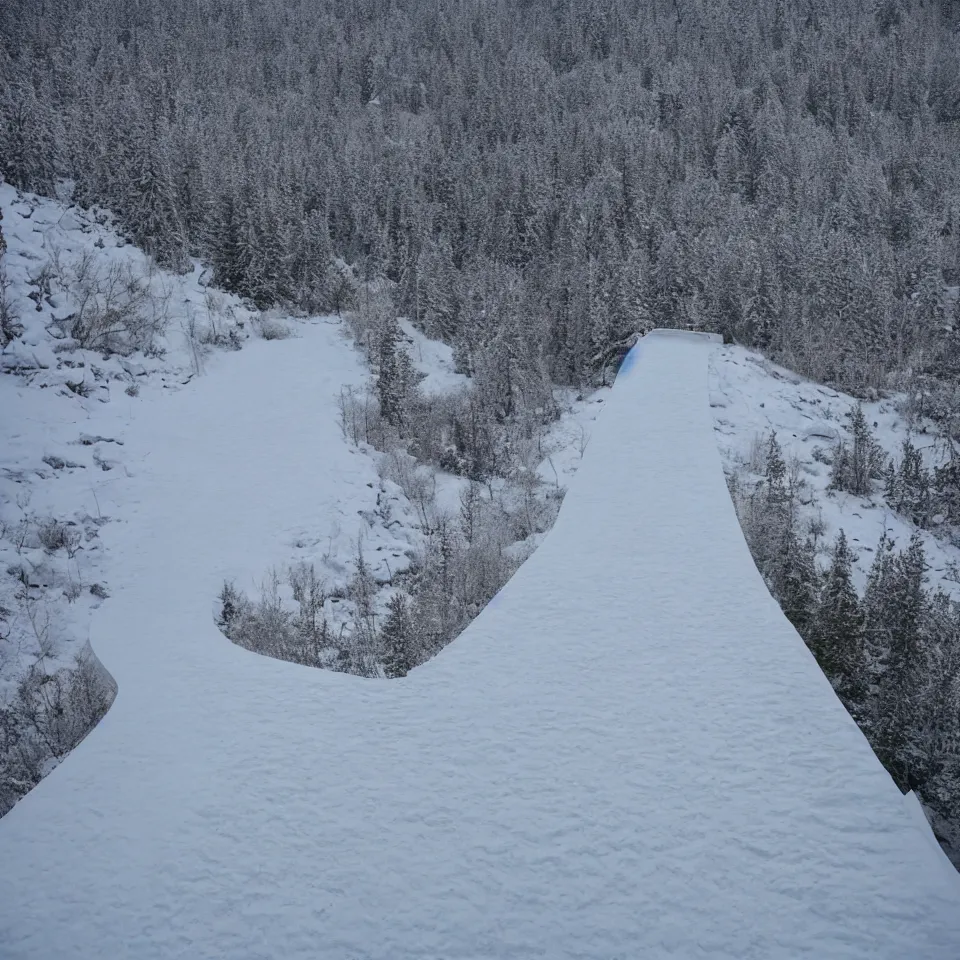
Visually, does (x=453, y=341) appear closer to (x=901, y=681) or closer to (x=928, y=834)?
A: (x=901, y=681)

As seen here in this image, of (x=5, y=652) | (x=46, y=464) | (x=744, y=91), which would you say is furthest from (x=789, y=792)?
(x=744, y=91)

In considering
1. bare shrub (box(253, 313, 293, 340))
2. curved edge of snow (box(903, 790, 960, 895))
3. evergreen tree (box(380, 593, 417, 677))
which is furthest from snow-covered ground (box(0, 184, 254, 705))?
curved edge of snow (box(903, 790, 960, 895))

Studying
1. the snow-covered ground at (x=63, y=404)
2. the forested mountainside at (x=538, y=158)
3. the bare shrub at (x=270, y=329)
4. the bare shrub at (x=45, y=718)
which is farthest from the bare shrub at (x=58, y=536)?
the forested mountainside at (x=538, y=158)

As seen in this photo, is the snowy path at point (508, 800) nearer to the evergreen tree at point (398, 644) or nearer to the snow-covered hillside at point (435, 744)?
the snow-covered hillside at point (435, 744)

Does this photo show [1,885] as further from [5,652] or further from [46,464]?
[46,464]

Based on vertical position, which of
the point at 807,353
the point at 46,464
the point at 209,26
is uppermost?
the point at 209,26
